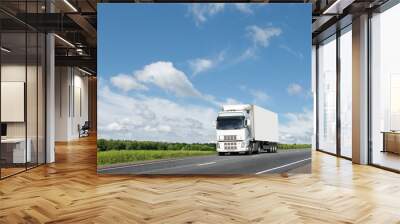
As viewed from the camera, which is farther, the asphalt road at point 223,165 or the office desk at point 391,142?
the office desk at point 391,142

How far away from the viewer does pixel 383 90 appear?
7.97m

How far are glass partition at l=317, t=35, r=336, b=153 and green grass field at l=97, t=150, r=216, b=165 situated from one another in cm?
532

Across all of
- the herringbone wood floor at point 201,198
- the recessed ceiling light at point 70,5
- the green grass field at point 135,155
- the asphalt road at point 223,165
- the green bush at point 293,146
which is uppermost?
the recessed ceiling light at point 70,5

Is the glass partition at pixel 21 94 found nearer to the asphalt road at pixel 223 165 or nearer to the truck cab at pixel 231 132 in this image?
the asphalt road at pixel 223 165

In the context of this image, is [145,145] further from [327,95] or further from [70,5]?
[327,95]

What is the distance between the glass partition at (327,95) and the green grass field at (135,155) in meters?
5.32

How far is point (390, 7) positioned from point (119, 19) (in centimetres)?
497

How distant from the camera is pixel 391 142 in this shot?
7684 mm

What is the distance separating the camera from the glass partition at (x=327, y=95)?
11.0 m

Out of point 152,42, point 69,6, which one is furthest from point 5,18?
point 152,42

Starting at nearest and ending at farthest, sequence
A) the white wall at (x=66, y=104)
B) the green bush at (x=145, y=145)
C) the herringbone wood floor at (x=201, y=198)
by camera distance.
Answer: the herringbone wood floor at (x=201, y=198)
the green bush at (x=145, y=145)
the white wall at (x=66, y=104)

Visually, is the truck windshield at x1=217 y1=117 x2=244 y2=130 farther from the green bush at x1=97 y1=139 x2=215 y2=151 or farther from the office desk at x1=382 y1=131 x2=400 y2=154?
the office desk at x1=382 y1=131 x2=400 y2=154

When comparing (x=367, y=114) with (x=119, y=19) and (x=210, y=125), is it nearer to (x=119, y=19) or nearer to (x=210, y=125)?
(x=210, y=125)

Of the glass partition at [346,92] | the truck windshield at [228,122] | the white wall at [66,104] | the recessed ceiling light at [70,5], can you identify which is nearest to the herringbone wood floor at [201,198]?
the truck windshield at [228,122]
